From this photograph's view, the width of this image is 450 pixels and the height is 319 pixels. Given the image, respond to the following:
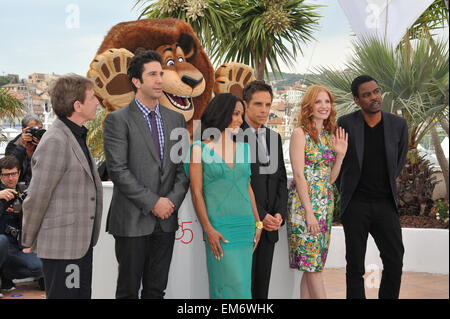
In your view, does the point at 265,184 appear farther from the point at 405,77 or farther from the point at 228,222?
the point at 405,77

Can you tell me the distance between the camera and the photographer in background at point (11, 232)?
4020 mm

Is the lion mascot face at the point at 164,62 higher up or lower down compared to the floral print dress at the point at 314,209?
higher up

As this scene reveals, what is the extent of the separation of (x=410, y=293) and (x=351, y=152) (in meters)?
2.11

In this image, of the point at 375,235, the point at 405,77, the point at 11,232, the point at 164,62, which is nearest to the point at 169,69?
the point at 164,62

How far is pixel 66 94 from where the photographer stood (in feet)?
8.34

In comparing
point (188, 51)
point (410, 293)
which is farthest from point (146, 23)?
point (410, 293)

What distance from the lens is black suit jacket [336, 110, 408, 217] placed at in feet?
10.4

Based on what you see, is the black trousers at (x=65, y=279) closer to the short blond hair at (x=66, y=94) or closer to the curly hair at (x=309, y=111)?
the short blond hair at (x=66, y=94)

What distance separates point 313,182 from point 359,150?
1.26 feet

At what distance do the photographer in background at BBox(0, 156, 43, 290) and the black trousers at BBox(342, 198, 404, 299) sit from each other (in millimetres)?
2522

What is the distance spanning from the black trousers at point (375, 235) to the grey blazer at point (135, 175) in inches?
47.3

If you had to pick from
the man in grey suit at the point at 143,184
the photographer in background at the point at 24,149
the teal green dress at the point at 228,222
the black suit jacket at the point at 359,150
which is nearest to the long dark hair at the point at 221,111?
the teal green dress at the point at 228,222

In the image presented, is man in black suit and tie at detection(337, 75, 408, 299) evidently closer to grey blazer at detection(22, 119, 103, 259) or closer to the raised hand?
the raised hand
